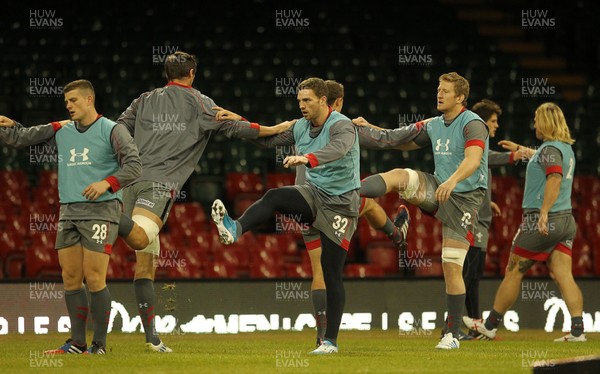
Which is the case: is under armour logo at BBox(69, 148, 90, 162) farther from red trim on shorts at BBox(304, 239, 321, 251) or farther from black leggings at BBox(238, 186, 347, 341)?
red trim on shorts at BBox(304, 239, 321, 251)

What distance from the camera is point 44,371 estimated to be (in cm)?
677

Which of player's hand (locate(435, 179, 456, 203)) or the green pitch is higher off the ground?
player's hand (locate(435, 179, 456, 203))

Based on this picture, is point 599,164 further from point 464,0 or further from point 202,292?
point 202,292

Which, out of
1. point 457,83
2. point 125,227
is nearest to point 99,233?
point 125,227

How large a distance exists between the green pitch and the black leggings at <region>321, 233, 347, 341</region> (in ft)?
0.91

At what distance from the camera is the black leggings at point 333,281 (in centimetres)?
765

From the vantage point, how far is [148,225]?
7.91 meters

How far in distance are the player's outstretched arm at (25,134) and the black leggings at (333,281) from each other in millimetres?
2221

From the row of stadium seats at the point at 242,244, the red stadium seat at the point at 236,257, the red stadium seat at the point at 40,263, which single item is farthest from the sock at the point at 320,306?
the red stadium seat at the point at 40,263

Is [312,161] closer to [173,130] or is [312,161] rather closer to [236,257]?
[173,130]

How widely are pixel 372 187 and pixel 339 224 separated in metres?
0.77

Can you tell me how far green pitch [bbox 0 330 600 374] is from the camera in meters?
6.95

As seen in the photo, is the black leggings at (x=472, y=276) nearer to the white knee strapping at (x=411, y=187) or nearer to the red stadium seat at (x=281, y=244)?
the white knee strapping at (x=411, y=187)

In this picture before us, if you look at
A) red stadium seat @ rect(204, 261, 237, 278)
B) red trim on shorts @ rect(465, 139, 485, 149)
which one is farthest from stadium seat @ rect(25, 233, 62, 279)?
red trim on shorts @ rect(465, 139, 485, 149)
